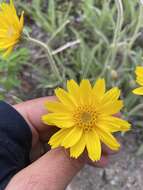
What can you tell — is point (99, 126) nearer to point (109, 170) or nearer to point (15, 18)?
point (15, 18)

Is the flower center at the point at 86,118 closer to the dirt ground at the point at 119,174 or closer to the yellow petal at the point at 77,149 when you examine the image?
the yellow petal at the point at 77,149

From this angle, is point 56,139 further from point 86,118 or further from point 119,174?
point 119,174

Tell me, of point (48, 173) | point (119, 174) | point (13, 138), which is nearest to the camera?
point (48, 173)

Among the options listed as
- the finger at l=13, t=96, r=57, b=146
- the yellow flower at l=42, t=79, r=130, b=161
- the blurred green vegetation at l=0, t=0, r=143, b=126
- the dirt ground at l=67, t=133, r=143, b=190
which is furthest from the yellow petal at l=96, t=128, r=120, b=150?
the dirt ground at l=67, t=133, r=143, b=190

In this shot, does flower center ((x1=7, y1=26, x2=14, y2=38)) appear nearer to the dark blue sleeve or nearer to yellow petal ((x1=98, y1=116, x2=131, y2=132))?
the dark blue sleeve

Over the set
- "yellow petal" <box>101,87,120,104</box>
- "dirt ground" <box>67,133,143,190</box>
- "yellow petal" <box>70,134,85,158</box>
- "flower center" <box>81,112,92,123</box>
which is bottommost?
"dirt ground" <box>67,133,143,190</box>

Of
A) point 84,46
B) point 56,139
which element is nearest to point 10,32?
point 56,139
